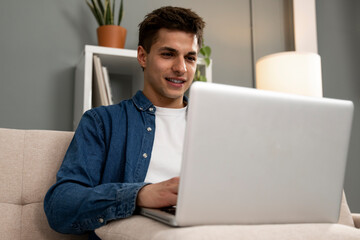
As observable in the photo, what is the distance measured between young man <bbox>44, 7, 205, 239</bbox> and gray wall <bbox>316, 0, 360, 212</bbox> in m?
1.86

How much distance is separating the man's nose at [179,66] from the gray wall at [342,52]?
189cm

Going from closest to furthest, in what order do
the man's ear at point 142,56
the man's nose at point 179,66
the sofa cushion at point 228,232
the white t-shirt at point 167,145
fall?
the sofa cushion at point 228,232, the white t-shirt at point 167,145, the man's nose at point 179,66, the man's ear at point 142,56

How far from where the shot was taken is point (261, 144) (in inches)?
26.7

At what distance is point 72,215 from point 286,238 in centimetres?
47

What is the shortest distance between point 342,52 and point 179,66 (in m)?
2.11

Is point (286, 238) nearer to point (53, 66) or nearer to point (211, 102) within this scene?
point (211, 102)

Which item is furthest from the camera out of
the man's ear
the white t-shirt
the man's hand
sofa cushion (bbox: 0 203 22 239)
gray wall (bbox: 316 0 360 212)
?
gray wall (bbox: 316 0 360 212)

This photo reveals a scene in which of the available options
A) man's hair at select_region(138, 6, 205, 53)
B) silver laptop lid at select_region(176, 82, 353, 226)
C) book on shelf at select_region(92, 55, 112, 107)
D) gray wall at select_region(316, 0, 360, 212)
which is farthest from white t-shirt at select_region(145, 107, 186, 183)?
gray wall at select_region(316, 0, 360, 212)

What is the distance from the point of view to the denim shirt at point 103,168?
2.72 ft

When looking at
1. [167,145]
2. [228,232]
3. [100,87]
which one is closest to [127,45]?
[100,87]

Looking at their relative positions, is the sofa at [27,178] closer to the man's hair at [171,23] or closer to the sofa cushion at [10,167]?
the sofa cushion at [10,167]

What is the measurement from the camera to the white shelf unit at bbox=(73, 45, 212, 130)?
1979 millimetres

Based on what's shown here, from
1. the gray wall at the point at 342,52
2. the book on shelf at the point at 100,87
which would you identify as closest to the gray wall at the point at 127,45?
the gray wall at the point at 342,52

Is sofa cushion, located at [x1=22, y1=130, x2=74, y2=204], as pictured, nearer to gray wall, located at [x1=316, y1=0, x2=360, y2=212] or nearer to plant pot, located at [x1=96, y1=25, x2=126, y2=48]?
plant pot, located at [x1=96, y1=25, x2=126, y2=48]
